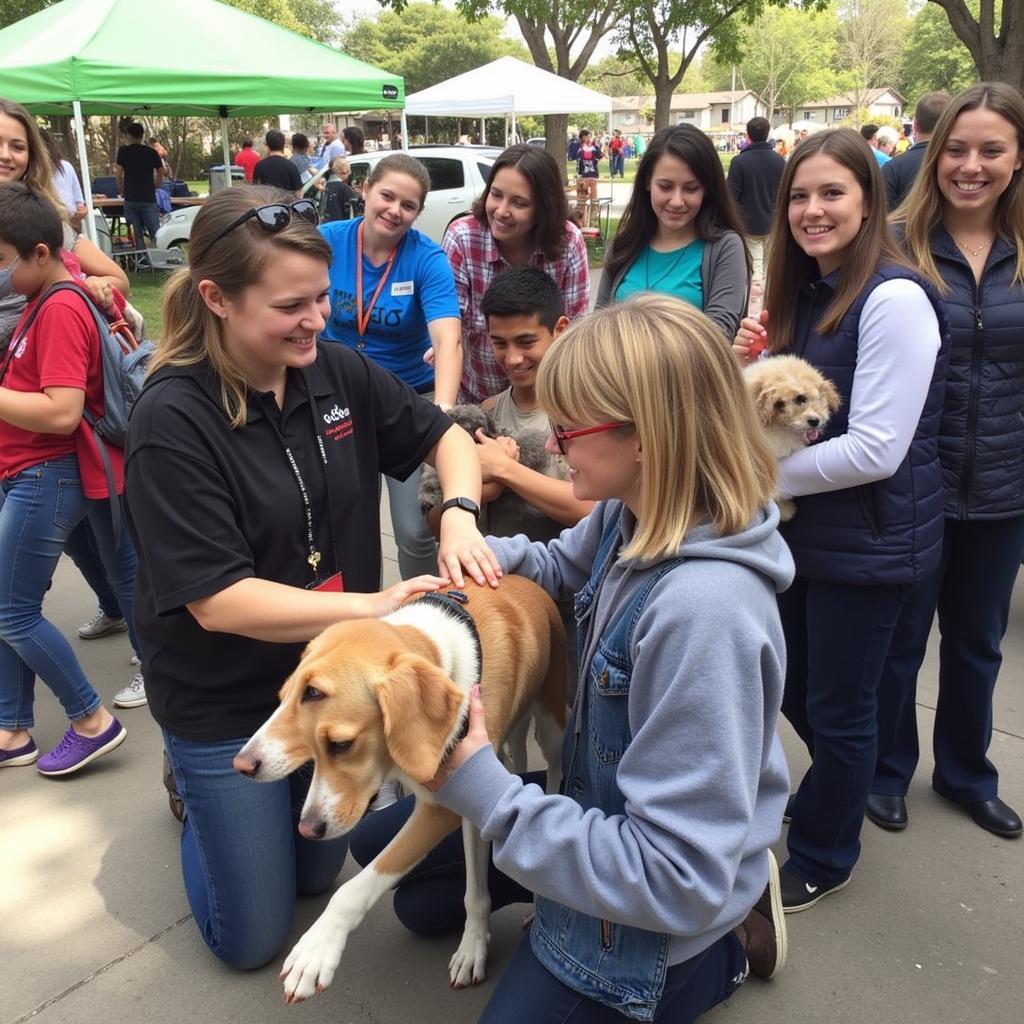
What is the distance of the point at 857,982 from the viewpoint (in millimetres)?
2596

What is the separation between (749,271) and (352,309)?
6.32 ft

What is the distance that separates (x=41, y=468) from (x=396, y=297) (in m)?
1.74

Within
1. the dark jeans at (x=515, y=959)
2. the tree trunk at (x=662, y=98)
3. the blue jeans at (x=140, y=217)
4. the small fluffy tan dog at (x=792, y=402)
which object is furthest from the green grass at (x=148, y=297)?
the tree trunk at (x=662, y=98)

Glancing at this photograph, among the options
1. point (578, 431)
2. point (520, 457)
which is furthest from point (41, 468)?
point (578, 431)

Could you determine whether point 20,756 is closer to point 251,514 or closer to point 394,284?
point 251,514

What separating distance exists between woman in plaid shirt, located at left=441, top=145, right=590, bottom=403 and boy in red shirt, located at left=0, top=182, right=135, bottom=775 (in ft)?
5.53

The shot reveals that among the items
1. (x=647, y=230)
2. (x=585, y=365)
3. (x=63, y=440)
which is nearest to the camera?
(x=585, y=365)

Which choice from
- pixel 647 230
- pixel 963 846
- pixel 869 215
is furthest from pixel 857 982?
pixel 647 230

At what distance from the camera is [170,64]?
10.5m

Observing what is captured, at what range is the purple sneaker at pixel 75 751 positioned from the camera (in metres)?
3.63

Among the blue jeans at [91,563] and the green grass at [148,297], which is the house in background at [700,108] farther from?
the blue jeans at [91,563]

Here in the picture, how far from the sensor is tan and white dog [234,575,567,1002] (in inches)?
71.1

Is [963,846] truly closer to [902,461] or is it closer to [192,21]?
[902,461]

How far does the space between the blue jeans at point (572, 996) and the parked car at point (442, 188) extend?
1531 cm
